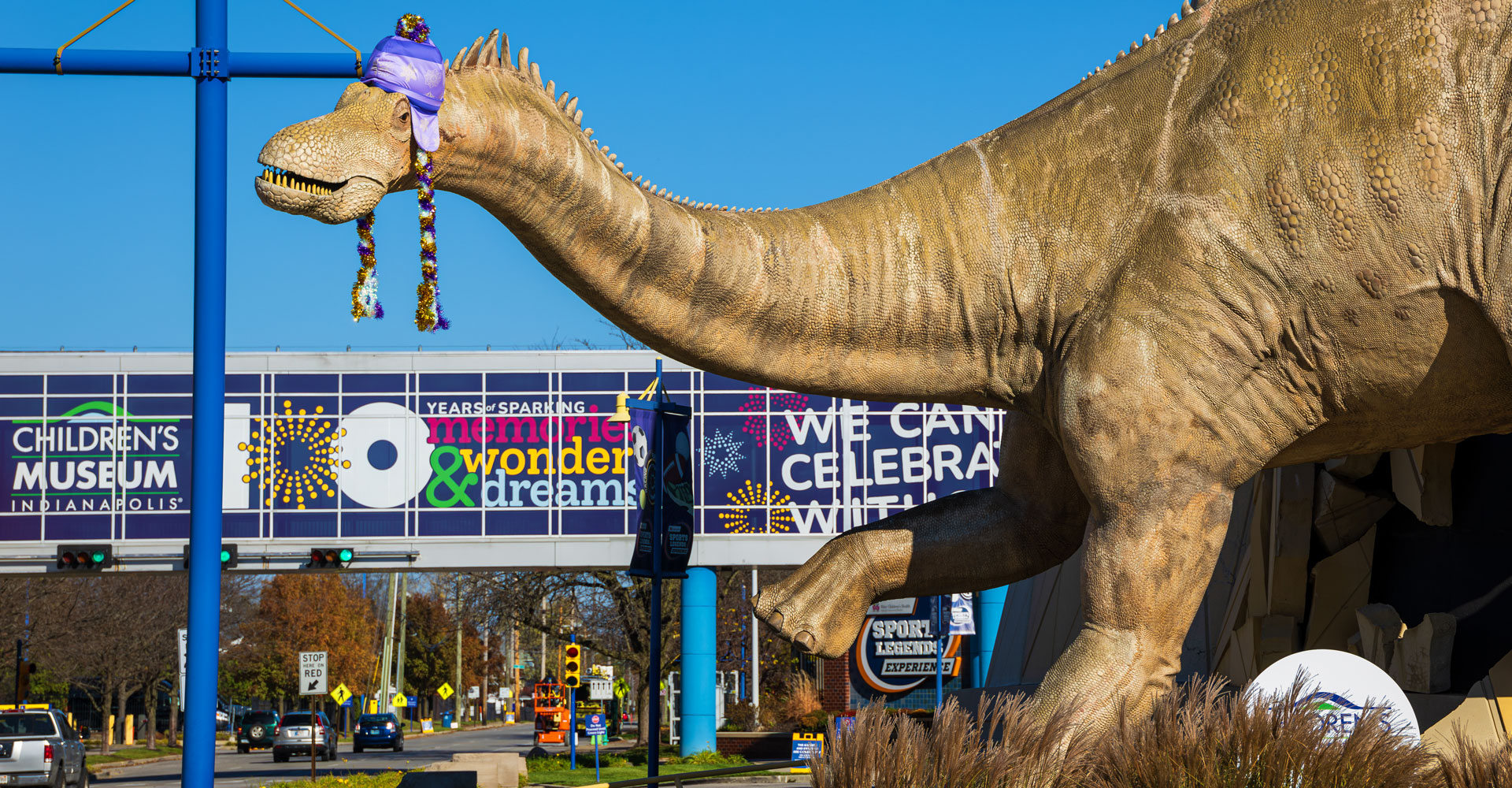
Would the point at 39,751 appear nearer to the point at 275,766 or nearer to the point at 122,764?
the point at 275,766

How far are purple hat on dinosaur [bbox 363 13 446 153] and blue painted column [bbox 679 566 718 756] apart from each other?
30.4 m

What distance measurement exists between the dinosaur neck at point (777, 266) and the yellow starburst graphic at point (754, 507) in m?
29.5

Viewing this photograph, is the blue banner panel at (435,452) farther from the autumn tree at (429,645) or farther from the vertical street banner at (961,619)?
the autumn tree at (429,645)

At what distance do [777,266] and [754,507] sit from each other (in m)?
30.2

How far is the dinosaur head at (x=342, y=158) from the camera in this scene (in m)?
5.20

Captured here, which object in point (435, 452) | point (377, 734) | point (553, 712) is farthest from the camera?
point (377, 734)

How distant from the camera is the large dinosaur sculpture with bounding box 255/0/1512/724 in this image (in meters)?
5.88

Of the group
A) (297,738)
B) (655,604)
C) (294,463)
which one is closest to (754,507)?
(294,463)

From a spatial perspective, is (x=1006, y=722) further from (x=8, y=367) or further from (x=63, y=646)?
(x=63, y=646)

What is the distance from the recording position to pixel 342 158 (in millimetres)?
5258

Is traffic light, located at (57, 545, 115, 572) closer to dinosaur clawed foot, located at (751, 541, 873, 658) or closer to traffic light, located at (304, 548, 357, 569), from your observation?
traffic light, located at (304, 548, 357, 569)

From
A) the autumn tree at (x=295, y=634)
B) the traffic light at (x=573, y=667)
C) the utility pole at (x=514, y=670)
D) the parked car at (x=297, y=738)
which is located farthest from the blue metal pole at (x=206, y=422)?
the utility pole at (x=514, y=670)

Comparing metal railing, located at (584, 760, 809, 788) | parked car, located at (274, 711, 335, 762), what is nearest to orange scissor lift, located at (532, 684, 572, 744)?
parked car, located at (274, 711, 335, 762)

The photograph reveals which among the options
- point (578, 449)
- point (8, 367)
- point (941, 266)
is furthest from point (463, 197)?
point (8, 367)
